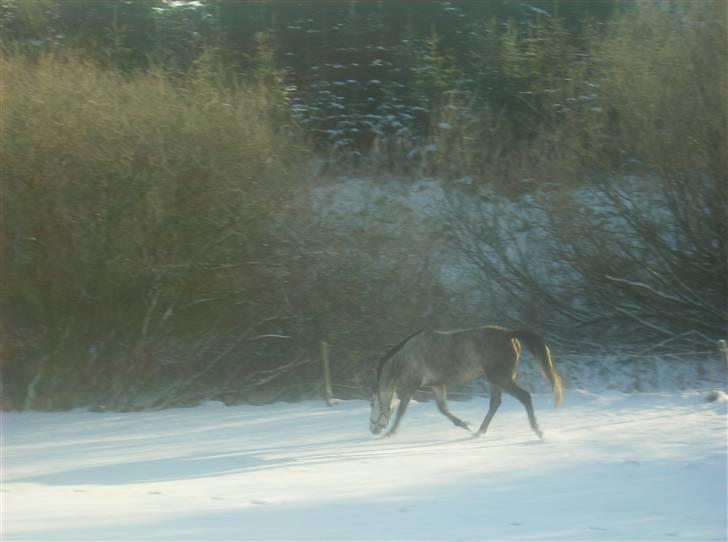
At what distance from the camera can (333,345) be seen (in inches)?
681

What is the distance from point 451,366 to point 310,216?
22.6 feet

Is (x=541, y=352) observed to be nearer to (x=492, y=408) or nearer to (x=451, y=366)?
(x=492, y=408)

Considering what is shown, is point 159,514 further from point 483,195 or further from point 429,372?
point 483,195

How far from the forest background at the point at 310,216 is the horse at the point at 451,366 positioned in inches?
225

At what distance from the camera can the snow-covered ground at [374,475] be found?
274 inches

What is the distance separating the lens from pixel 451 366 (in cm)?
1096

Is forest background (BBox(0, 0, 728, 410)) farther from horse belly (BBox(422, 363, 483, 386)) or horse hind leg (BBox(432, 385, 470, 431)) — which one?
horse belly (BBox(422, 363, 483, 386))

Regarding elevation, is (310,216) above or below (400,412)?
below

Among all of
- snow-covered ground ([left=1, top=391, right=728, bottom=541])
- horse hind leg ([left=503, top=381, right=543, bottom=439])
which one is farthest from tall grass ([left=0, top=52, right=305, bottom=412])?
horse hind leg ([left=503, top=381, right=543, bottom=439])

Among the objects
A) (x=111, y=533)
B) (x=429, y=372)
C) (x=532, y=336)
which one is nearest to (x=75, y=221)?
(x=429, y=372)

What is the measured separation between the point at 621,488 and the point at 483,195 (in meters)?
11.7

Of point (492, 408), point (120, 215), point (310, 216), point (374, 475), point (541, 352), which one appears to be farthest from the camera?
point (310, 216)

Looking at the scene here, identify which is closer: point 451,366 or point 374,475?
point 374,475

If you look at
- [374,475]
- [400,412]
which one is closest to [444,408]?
[400,412]
